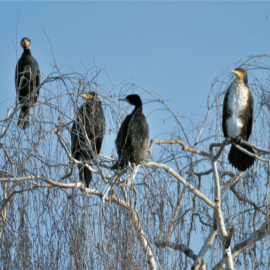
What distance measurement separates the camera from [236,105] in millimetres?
4129

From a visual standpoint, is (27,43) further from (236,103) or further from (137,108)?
(236,103)

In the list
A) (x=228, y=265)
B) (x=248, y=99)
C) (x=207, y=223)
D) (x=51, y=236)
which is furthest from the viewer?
(x=207, y=223)

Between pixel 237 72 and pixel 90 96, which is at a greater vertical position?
pixel 237 72

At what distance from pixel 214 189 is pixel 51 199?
166 cm

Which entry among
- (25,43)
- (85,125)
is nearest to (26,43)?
(25,43)

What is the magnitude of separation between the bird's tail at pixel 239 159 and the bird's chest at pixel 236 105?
1.16ft

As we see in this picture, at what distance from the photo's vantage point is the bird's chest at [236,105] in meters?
4.12

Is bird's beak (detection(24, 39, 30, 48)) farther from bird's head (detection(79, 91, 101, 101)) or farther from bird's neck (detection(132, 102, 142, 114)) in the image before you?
bird's head (detection(79, 91, 101, 101))

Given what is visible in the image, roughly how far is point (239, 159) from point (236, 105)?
552 mm

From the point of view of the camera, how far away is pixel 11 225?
113 inches

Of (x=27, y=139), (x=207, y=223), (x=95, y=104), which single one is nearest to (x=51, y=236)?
(x=27, y=139)

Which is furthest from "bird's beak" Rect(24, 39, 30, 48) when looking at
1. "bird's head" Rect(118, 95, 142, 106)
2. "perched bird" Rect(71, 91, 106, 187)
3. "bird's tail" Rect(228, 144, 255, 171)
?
"bird's tail" Rect(228, 144, 255, 171)

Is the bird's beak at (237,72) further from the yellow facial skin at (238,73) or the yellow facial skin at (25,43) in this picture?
the yellow facial skin at (25,43)

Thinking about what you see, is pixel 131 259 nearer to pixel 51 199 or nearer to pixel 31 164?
pixel 51 199
